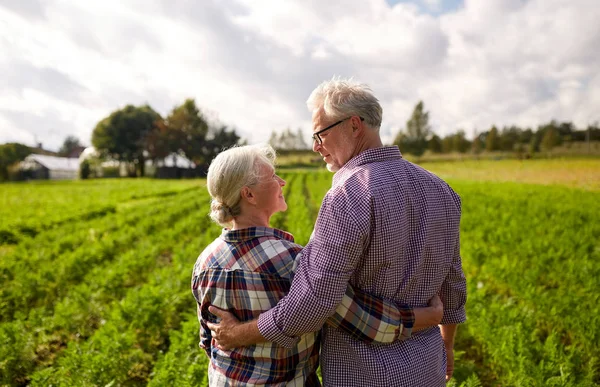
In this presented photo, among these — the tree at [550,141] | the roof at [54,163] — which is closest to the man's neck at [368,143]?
the roof at [54,163]

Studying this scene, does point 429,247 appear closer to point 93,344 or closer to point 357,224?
point 357,224

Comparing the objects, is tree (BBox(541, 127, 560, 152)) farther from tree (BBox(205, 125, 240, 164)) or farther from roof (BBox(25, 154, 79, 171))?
roof (BBox(25, 154, 79, 171))

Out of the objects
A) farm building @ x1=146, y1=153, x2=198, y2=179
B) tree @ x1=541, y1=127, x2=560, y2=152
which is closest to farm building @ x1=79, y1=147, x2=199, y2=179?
farm building @ x1=146, y1=153, x2=198, y2=179

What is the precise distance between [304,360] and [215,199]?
0.84 m

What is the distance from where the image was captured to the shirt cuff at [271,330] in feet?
5.05

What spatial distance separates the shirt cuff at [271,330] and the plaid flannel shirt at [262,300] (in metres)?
0.02

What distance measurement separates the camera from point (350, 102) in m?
1.64

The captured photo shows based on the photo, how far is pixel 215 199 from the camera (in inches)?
71.7

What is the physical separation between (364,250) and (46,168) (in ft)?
219

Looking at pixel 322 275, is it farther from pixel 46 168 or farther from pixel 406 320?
pixel 46 168

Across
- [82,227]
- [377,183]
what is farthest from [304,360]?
[82,227]

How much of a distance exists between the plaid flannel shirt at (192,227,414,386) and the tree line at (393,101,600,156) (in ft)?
225

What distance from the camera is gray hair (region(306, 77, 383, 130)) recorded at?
5.39ft

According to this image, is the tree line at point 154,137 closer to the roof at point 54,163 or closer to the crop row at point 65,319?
the roof at point 54,163
